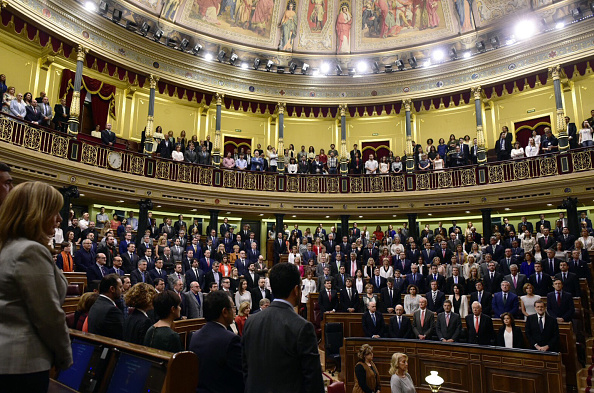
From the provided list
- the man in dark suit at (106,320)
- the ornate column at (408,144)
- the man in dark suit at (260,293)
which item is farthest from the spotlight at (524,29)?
the man in dark suit at (106,320)

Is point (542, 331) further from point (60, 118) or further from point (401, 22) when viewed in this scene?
point (401, 22)

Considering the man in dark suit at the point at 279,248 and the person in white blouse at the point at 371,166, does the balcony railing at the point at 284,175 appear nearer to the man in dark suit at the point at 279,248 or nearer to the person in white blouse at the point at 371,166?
the person in white blouse at the point at 371,166

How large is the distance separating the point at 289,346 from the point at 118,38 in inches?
576

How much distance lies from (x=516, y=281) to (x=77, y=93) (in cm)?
1236

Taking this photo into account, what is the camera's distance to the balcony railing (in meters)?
11.5

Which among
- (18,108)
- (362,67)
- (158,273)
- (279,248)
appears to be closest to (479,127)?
(362,67)

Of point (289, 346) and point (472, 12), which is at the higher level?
point (472, 12)

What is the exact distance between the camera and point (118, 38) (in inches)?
567

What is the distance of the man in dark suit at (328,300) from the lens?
8.95 metres

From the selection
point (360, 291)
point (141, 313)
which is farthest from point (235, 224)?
point (141, 313)

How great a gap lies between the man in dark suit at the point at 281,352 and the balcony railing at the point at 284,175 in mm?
10353

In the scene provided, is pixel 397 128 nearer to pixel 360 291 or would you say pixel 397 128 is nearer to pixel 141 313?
pixel 360 291

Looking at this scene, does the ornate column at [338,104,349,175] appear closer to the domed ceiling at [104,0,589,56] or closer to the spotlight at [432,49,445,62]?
the domed ceiling at [104,0,589,56]

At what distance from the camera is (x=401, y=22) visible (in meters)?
18.3
